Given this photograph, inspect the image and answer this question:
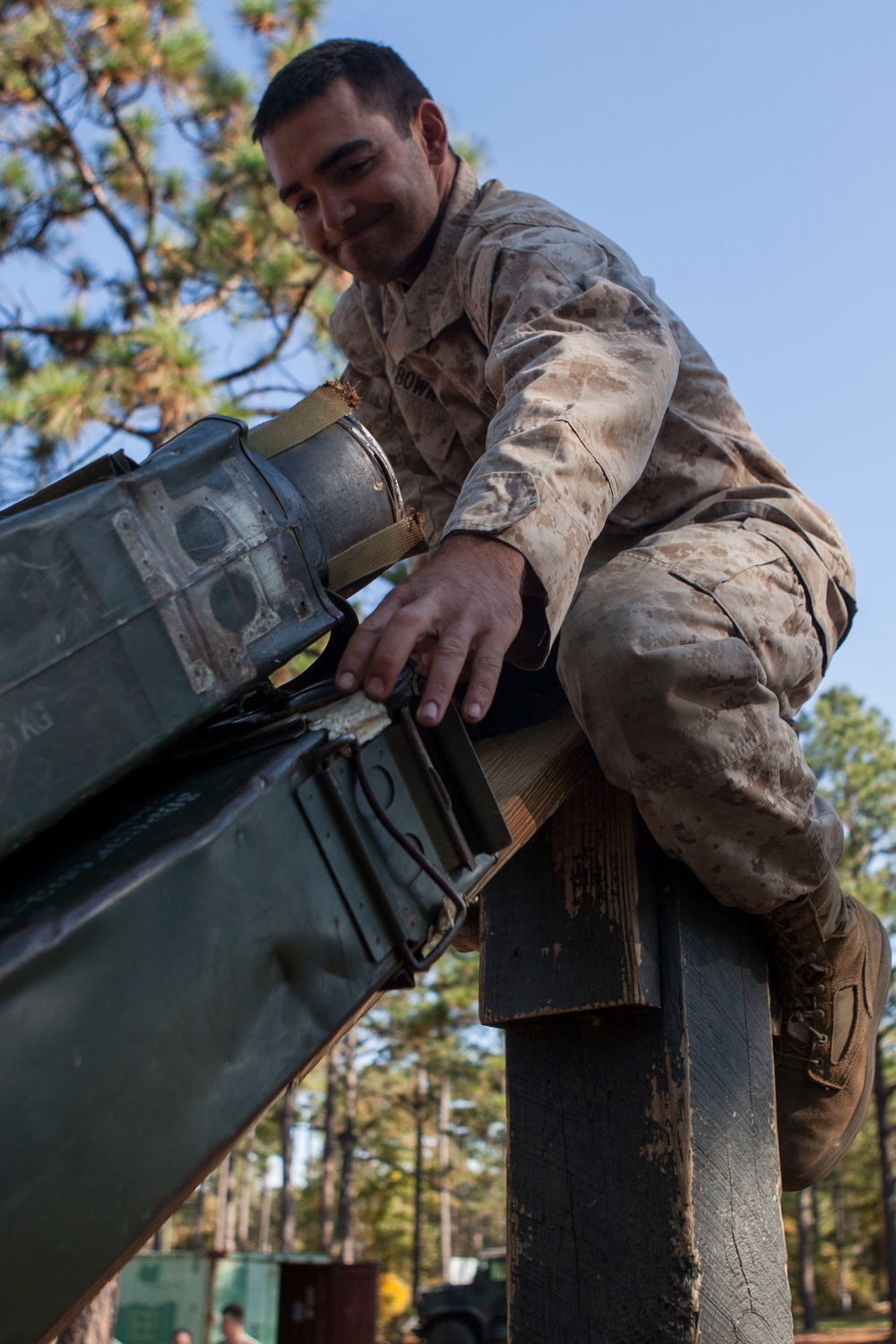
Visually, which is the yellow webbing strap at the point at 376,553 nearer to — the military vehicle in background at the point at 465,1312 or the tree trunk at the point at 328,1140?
the military vehicle in background at the point at 465,1312

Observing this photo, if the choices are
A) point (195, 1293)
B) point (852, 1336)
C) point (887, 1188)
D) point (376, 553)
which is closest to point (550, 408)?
point (376, 553)

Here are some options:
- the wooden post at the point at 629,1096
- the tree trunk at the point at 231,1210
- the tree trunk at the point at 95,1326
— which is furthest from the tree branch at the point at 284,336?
the tree trunk at the point at 231,1210

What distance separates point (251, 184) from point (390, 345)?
763 cm

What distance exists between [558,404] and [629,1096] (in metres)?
0.91

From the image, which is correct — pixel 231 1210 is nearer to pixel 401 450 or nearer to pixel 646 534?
pixel 401 450

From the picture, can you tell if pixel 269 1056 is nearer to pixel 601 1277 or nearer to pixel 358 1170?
pixel 601 1277

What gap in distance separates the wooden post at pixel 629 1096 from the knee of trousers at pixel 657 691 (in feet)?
0.62

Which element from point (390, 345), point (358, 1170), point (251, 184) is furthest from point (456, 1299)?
point (358, 1170)

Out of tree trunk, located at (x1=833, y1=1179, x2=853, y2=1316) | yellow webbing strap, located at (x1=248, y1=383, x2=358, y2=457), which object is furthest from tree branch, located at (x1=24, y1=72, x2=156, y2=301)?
tree trunk, located at (x1=833, y1=1179, x2=853, y2=1316)

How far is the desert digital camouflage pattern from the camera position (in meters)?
1.29

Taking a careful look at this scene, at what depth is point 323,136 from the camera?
1.80 metres

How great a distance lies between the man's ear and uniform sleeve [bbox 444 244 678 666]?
16.6 inches

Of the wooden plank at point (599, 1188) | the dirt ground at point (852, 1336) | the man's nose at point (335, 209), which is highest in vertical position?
the man's nose at point (335, 209)

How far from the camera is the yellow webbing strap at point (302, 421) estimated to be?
4.09 ft
